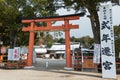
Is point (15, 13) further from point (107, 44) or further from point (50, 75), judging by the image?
point (107, 44)

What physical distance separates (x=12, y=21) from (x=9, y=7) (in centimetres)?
161

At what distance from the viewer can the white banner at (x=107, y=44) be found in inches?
653

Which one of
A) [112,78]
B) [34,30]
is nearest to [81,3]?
[34,30]

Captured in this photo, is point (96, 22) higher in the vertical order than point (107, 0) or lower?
lower

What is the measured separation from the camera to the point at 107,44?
55.7 ft

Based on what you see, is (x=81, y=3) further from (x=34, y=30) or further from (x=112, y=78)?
(x=112, y=78)

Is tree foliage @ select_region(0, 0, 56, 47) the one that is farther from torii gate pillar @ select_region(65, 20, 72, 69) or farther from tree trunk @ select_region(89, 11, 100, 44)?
tree trunk @ select_region(89, 11, 100, 44)

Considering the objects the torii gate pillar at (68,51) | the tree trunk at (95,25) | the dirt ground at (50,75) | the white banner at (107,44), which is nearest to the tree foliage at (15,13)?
the torii gate pillar at (68,51)

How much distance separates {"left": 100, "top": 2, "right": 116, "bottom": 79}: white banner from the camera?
54.4 ft

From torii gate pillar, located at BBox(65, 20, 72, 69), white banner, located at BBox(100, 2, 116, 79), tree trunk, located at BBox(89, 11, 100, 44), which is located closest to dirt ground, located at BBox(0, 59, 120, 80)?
white banner, located at BBox(100, 2, 116, 79)

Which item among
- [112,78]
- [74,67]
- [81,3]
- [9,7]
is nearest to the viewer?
[112,78]

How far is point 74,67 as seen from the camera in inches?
920

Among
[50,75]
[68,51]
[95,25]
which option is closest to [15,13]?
[68,51]

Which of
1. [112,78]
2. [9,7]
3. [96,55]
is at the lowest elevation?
[112,78]
